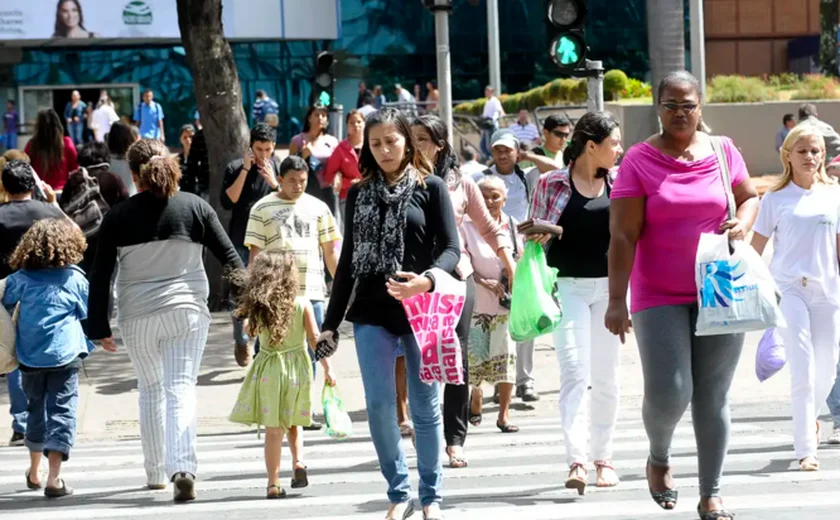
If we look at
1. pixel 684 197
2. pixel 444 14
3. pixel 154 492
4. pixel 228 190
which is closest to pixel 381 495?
pixel 154 492

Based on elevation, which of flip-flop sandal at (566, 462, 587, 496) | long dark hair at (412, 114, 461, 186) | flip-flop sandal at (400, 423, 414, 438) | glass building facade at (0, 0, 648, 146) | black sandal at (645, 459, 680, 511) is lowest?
flip-flop sandal at (400, 423, 414, 438)

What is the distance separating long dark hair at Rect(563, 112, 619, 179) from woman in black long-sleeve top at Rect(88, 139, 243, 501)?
1835 mm

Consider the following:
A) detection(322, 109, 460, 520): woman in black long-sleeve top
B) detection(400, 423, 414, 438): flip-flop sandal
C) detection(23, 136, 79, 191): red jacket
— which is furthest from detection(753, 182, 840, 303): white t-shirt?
detection(23, 136, 79, 191): red jacket

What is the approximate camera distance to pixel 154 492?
8.50m

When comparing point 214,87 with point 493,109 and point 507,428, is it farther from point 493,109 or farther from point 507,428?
point 493,109

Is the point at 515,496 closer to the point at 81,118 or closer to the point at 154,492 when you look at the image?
the point at 154,492

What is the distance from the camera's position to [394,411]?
22.4 feet

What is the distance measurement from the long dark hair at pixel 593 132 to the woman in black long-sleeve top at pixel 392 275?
1268 mm

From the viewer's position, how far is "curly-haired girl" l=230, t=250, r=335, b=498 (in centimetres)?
814

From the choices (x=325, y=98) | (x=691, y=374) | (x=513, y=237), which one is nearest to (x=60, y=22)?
(x=325, y=98)

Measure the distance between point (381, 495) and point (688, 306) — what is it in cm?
230

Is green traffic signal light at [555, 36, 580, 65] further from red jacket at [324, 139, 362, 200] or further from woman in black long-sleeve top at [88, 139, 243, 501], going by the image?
woman in black long-sleeve top at [88, 139, 243, 501]

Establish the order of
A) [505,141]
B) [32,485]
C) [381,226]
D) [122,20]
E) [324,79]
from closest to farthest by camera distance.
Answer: [381,226]
[32,485]
[505,141]
[324,79]
[122,20]

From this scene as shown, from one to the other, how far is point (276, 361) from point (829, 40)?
89.5 feet
